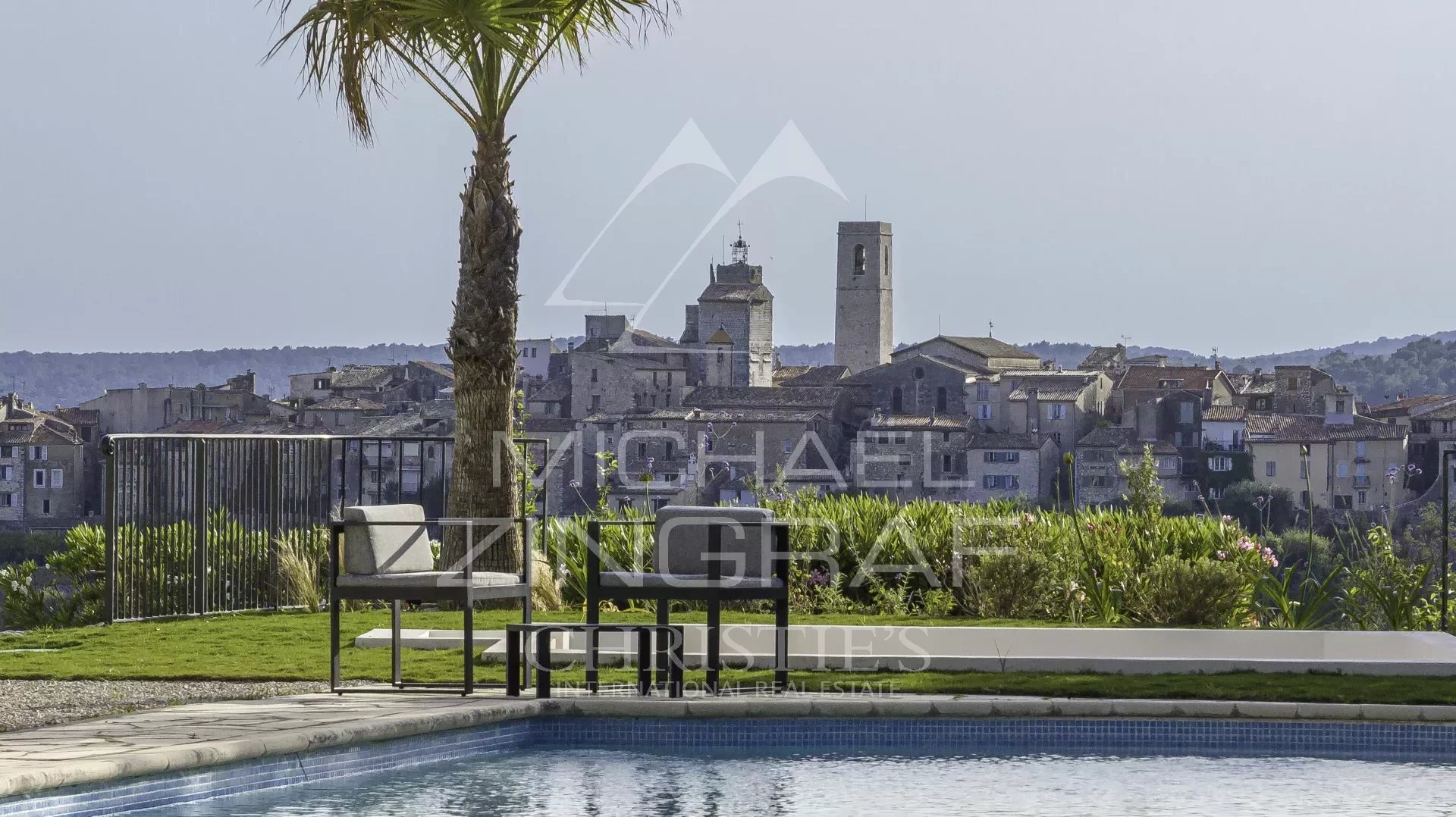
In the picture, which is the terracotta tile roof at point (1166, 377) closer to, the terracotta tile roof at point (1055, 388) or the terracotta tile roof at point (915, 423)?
the terracotta tile roof at point (1055, 388)

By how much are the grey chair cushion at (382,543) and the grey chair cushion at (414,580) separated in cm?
3

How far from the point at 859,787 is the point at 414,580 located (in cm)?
150

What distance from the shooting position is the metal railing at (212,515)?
25.2 ft

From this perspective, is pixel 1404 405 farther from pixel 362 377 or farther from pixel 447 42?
pixel 447 42

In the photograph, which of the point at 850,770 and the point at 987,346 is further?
the point at 987,346

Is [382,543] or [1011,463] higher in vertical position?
[382,543]

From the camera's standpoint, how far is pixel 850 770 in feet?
15.3

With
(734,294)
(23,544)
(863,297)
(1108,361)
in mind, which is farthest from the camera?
(863,297)

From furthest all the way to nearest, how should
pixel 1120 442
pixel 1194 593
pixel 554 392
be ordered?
pixel 554 392
pixel 1120 442
pixel 1194 593

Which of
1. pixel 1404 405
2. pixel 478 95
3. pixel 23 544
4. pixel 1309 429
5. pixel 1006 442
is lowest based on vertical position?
pixel 23 544

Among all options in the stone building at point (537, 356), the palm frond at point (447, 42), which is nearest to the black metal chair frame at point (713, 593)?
the palm frond at point (447, 42)

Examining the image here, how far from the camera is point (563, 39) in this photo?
359 inches

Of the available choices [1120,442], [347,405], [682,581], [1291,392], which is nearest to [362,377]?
[347,405]

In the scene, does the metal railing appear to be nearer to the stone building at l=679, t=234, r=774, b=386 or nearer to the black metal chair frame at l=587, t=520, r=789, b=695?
the black metal chair frame at l=587, t=520, r=789, b=695
